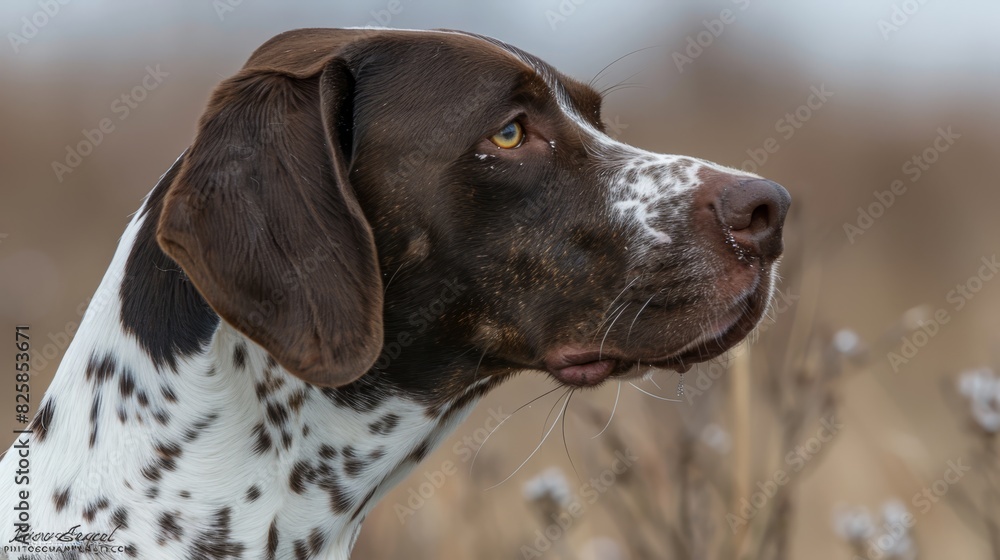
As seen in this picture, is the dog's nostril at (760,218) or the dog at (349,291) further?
the dog's nostril at (760,218)

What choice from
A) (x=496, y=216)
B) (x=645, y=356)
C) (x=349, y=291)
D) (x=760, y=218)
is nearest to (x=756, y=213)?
(x=760, y=218)

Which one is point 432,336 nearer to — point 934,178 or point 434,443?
point 434,443

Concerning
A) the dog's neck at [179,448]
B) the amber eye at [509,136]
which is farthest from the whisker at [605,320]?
the dog's neck at [179,448]

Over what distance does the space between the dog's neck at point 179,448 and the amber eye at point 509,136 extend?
2.13 feet

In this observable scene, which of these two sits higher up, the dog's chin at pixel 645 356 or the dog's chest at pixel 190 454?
the dog's chin at pixel 645 356

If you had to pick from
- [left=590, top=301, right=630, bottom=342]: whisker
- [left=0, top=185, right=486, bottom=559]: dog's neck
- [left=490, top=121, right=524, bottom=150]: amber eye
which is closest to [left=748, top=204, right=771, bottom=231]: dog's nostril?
[left=590, top=301, right=630, bottom=342]: whisker

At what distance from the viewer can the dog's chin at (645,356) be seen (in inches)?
88.1

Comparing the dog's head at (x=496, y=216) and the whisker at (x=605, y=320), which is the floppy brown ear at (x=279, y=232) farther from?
the whisker at (x=605, y=320)

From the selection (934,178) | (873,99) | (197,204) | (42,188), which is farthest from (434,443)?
(873,99)

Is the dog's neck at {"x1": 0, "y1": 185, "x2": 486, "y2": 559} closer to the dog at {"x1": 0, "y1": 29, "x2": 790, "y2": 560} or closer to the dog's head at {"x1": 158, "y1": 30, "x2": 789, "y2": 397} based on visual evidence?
the dog at {"x1": 0, "y1": 29, "x2": 790, "y2": 560}

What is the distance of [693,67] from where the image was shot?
890cm

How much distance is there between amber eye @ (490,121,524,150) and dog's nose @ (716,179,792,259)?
1.55 feet

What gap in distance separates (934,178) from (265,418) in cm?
709

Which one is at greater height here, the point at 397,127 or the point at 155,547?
the point at 397,127
